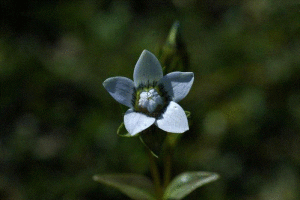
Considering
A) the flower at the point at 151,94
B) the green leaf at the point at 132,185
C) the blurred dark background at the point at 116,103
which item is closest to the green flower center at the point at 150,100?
the flower at the point at 151,94

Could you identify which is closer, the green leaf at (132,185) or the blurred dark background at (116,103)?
the green leaf at (132,185)

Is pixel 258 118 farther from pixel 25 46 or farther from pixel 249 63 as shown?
pixel 25 46

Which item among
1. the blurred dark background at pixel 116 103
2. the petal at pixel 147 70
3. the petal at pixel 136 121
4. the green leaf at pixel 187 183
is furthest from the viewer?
the blurred dark background at pixel 116 103

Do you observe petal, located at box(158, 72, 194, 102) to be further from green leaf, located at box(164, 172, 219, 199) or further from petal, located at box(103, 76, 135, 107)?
green leaf, located at box(164, 172, 219, 199)

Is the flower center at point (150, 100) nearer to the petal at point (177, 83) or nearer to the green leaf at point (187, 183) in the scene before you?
the petal at point (177, 83)

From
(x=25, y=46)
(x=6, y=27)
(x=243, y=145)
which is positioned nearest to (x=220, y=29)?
(x=243, y=145)

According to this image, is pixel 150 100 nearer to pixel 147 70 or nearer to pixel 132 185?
pixel 147 70
